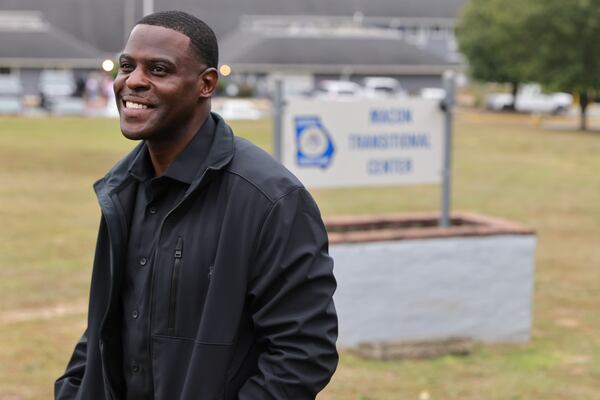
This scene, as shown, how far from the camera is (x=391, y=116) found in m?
7.78

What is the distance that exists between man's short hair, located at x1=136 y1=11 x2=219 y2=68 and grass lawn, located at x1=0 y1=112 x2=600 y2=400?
4142 mm

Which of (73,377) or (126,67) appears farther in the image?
(73,377)

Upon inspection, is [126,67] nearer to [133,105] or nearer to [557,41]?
[133,105]

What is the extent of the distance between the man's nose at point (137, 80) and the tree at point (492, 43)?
145 feet

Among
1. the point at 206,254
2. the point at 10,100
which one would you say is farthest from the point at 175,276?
the point at 10,100

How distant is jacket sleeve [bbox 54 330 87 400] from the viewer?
294 cm

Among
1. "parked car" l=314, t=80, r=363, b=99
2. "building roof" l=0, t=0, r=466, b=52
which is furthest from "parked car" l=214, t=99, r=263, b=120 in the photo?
"building roof" l=0, t=0, r=466, b=52

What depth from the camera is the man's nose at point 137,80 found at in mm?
2531

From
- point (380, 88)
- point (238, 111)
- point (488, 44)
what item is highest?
point (488, 44)

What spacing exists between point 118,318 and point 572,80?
41.0 m

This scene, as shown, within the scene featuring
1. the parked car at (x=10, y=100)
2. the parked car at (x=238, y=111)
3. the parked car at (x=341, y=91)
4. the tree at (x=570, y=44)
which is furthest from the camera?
the parked car at (x=341, y=91)

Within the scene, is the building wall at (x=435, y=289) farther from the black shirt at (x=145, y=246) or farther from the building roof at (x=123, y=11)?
the building roof at (x=123, y=11)

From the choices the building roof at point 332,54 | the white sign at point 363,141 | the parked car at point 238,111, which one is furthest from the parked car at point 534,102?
the white sign at point 363,141

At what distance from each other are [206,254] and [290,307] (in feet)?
0.78
